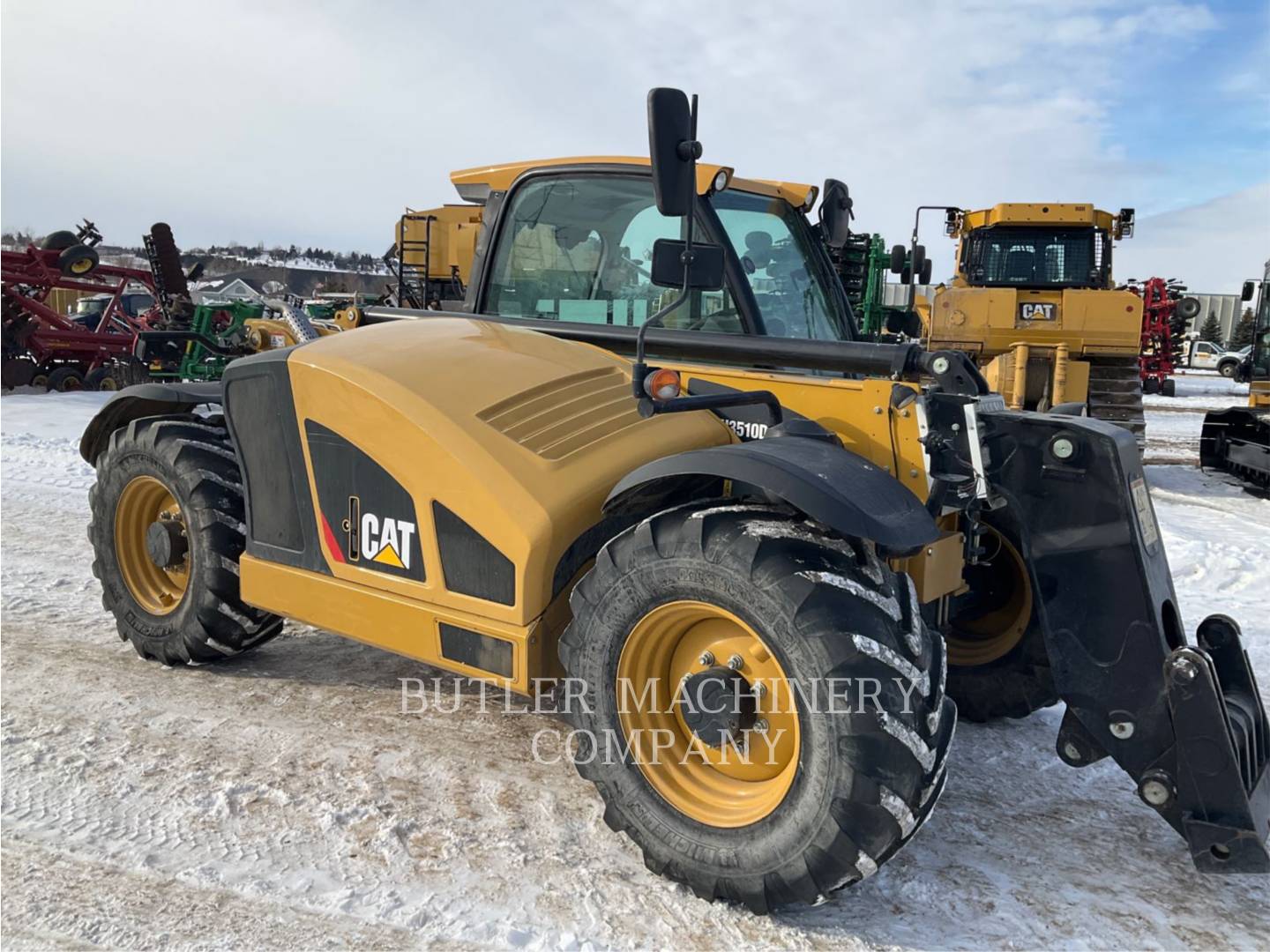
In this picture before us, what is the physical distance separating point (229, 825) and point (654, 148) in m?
2.46

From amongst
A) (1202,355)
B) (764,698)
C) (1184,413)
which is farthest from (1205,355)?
(764,698)

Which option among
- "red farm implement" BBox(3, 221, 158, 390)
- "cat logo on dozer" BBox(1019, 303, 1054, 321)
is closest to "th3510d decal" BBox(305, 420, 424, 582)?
"cat logo on dozer" BBox(1019, 303, 1054, 321)

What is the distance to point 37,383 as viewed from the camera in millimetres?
16922

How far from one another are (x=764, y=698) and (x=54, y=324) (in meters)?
18.0

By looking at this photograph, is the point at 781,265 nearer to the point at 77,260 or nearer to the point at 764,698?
the point at 764,698

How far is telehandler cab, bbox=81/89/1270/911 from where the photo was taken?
2648 millimetres

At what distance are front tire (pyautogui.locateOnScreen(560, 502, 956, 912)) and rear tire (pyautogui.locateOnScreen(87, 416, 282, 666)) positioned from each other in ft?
6.65

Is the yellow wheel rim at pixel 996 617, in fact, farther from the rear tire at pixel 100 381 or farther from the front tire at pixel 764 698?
the rear tire at pixel 100 381

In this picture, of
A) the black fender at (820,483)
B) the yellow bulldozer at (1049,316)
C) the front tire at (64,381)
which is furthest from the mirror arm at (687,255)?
the front tire at (64,381)

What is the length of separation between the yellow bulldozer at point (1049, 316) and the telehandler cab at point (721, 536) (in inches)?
320

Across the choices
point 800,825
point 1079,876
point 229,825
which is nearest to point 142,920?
point 229,825

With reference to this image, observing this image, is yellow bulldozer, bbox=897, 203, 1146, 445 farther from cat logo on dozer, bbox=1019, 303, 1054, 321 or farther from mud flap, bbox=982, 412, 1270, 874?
mud flap, bbox=982, 412, 1270, 874

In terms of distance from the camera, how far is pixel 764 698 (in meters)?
2.83

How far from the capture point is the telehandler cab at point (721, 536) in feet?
8.69
